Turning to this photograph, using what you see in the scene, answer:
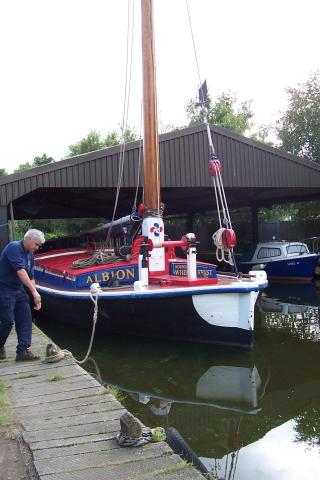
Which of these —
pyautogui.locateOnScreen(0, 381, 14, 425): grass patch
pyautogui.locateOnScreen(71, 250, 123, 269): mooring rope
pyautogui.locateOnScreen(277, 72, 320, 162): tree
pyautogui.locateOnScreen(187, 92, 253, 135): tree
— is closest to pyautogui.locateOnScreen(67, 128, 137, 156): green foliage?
pyautogui.locateOnScreen(187, 92, 253, 135): tree

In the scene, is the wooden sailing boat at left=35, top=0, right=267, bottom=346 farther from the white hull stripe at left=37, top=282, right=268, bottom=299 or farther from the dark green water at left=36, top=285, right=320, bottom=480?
the dark green water at left=36, top=285, right=320, bottom=480

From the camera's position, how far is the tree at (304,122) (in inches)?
963

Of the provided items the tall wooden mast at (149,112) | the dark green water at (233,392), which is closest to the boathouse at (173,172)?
the tall wooden mast at (149,112)

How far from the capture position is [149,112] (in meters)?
10.4

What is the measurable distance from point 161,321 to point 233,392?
2309mm

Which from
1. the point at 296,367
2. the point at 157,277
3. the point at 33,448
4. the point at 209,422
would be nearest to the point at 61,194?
the point at 157,277

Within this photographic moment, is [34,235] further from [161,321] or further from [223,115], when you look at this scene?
[223,115]

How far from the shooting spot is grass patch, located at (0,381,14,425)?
12.7ft

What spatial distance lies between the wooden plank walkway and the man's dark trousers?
39cm

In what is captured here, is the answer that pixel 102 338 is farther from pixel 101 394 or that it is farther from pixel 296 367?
pixel 101 394

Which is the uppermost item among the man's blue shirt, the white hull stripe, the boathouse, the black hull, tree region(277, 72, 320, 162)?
tree region(277, 72, 320, 162)

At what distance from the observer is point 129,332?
9055mm

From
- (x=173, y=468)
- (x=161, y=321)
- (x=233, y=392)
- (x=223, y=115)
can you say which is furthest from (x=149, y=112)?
(x=223, y=115)

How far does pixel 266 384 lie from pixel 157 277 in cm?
331
